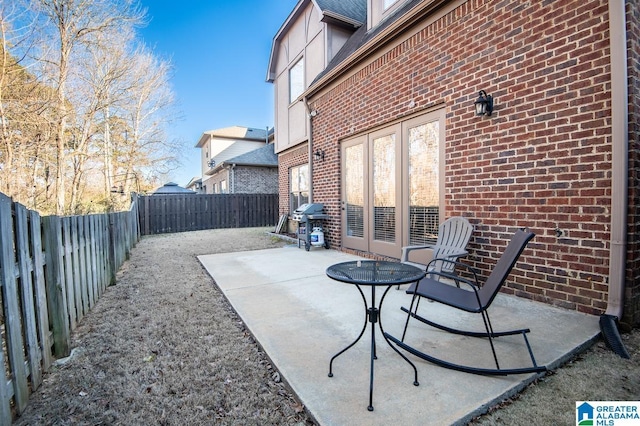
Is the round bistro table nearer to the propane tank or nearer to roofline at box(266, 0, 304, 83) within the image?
the propane tank

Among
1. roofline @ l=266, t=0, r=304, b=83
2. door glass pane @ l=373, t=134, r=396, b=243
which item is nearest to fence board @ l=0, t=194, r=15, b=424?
door glass pane @ l=373, t=134, r=396, b=243

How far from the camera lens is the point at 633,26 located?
9.25ft

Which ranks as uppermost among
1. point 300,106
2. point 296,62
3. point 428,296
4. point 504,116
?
point 296,62

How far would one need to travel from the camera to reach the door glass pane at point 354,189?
6.33m

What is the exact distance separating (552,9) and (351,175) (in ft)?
13.2

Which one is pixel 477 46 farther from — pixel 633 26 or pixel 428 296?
pixel 428 296

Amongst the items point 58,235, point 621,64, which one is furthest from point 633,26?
point 58,235

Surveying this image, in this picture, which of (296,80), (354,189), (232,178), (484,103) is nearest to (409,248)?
(484,103)

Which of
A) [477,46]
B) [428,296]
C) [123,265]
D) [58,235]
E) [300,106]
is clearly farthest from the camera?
[300,106]

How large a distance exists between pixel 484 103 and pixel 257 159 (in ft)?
47.1

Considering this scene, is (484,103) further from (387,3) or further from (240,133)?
(240,133)

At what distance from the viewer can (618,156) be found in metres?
2.75

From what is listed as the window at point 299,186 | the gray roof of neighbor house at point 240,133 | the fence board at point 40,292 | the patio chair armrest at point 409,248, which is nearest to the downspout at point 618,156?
the patio chair armrest at point 409,248

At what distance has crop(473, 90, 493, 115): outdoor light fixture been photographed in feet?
12.5
